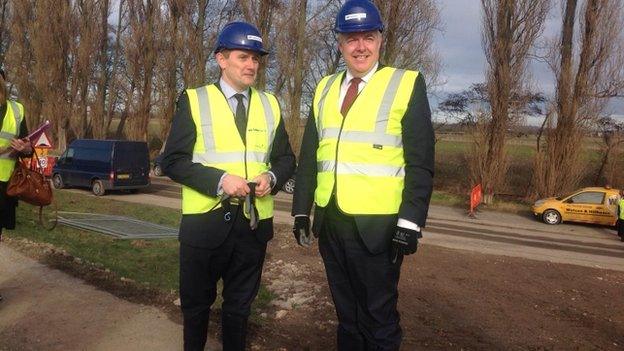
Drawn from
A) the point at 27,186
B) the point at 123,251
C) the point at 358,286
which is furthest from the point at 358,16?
the point at 123,251

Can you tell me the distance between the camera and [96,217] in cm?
1210

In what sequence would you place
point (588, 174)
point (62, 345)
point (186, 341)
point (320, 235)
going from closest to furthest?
point (320, 235) < point (186, 341) < point (62, 345) < point (588, 174)

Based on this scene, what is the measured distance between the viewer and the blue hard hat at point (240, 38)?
3.32m

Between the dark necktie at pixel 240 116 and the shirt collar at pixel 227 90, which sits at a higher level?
the shirt collar at pixel 227 90

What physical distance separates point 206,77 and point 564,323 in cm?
2465

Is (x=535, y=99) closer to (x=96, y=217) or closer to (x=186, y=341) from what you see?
(x=96, y=217)

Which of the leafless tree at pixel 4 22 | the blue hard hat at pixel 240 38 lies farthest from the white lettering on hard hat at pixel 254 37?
the leafless tree at pixel 4 22

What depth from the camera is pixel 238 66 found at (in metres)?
3.38

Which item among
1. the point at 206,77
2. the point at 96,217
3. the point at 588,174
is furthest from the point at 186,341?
the point at 206,77

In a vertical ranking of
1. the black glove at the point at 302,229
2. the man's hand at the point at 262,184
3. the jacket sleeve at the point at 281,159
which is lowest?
the black glove at the point at 302,229

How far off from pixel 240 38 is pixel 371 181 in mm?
1241

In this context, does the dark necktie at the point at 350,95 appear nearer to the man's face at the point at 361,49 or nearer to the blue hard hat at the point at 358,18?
the man's face at the point at 361,49

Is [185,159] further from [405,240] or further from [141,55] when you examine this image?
[141,55]

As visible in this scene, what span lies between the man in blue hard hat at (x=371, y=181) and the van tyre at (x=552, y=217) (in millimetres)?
17177
